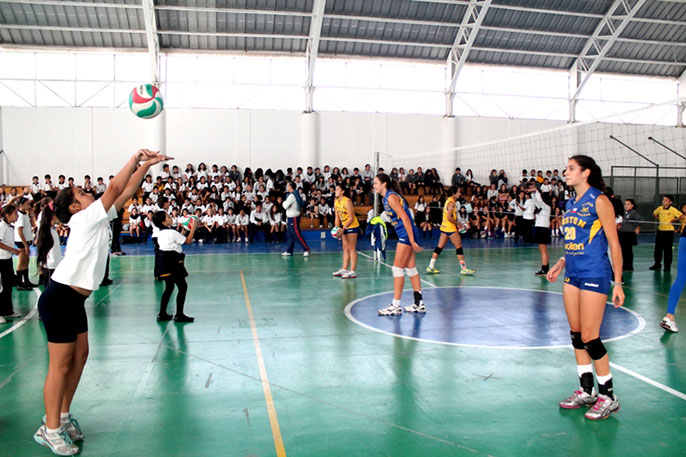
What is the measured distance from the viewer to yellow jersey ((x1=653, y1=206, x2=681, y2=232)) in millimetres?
11047

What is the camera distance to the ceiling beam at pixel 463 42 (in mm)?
21202

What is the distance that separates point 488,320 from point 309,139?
18132mm

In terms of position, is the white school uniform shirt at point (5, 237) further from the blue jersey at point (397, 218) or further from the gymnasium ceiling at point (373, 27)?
the gymnasium ceiling at point (373, 27)

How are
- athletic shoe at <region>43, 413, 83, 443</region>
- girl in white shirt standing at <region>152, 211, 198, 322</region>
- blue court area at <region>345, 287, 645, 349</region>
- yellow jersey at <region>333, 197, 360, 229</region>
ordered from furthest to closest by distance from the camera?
yellow jersey at <region>333, 197, 360, 229</region>
girl in white shirt standing at <region>152, 211, 198, 322</region>
blue court area at <region>345, 287, 645, 349</region>
athletic shoe at <region>43, 413, 83, 443</region>

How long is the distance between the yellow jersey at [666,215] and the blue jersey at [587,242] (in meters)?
8.39

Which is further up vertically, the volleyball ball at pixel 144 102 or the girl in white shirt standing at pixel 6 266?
the volleyball ball at pixel 144 102

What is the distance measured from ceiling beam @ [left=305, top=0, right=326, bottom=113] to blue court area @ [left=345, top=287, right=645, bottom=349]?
14.7m

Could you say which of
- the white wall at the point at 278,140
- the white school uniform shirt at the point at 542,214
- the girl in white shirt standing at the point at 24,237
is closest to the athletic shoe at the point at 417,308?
the white school uniform shirt at the point at 542,214

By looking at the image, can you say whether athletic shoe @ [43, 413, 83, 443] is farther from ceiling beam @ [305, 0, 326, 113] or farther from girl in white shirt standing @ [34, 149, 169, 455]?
ceiling beam @ [305, 0, 326, 113]

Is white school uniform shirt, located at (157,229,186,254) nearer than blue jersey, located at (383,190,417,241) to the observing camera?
Yes

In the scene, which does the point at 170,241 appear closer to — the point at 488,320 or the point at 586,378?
the point at 488,320

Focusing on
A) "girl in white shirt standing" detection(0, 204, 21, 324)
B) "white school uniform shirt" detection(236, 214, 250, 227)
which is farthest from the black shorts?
"white school uniform shirt" detection(236, 214, 250, 227)

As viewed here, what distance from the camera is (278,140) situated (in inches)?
956

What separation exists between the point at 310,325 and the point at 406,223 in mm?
1817
